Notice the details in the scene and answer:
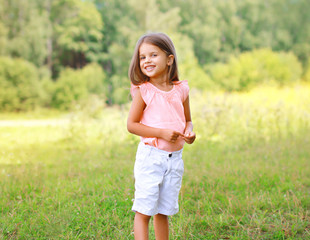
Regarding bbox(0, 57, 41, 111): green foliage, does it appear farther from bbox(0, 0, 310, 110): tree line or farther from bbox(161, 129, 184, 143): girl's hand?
bbox(161, 129, 184, 143): girl's hand

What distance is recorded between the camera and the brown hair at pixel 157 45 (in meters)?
1.95

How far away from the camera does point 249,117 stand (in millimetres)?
7203

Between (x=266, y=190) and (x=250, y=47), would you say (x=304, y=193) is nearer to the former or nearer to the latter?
(x=266, y=190)

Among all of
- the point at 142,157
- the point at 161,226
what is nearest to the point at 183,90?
the point at 142,157

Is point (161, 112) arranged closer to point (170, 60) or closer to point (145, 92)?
point (145, 92)

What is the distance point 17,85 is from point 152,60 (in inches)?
562

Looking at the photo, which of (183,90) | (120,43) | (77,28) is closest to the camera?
(183,90)

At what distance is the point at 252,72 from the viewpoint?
2003 cm

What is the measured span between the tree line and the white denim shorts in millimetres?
11419

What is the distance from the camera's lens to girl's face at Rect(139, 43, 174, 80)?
6.41ft

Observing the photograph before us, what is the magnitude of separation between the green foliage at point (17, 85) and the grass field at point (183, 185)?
8.68 meters

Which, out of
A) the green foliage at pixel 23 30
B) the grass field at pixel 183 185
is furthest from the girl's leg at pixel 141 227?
the green foliage at pixel 23 30

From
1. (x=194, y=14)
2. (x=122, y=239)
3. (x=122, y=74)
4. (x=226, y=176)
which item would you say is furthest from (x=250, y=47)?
(x=122, y=239)

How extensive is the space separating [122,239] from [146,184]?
768 mm
